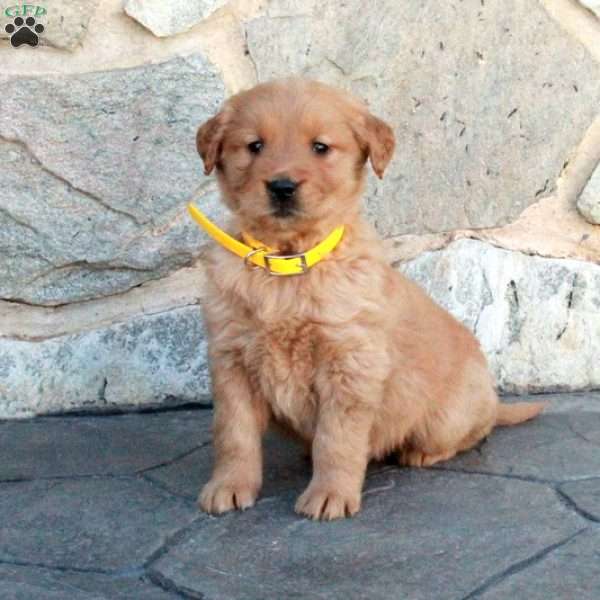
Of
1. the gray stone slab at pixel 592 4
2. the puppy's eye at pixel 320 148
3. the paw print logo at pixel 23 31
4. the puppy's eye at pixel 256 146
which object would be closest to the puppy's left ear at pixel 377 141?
the puppy's eye at pixel 320 148

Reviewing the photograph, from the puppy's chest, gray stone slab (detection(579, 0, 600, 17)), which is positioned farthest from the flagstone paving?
gray stone slab (detection(579, 0, 600, 17))

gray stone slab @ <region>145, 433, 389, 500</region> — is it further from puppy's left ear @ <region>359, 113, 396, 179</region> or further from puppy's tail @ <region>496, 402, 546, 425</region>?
puppy's left ear @ <region>359, 113, 396, 179</region>

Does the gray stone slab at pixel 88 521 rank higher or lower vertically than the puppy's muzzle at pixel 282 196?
lower

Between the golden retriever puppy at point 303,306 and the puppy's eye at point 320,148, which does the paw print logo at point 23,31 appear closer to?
the golden retriever puppy at point 303,306

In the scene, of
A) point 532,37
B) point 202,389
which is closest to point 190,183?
point 202,389

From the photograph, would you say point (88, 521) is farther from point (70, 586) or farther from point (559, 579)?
point (559, 579)

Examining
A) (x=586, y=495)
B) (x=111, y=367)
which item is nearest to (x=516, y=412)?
(x=586, y=495)
